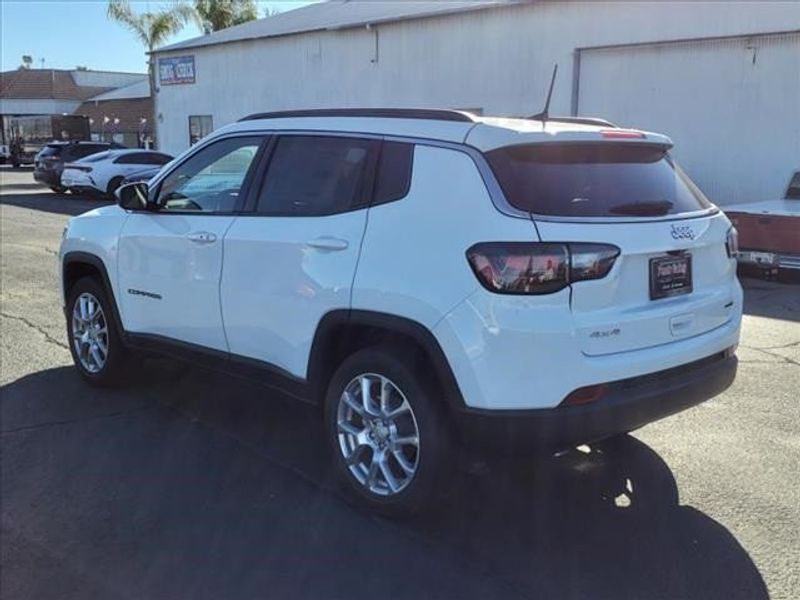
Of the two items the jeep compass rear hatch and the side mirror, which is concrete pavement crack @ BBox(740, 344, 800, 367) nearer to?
the jeep compass rear hatch

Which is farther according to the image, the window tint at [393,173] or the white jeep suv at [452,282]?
the window tint at [393,173]

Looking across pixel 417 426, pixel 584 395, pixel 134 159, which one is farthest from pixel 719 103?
pixel 134 159

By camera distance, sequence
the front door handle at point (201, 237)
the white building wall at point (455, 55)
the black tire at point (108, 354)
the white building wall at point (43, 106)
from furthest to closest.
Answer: the white building wall at point (43, 106) < the white building wall at point (455, 55) < the black tire at point (108, 354) < the front door handle at point (201, 237)

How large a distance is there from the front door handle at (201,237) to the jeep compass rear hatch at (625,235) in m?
1.80

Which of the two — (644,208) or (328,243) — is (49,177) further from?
(644,208)

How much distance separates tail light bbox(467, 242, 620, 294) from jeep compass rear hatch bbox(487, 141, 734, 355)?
2 cm

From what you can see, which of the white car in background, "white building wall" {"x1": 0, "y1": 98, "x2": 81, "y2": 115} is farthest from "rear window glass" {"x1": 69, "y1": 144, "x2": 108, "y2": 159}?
"white building wall" {"x1": 0, "y1": 98, "x2": 81, "y2": 115}

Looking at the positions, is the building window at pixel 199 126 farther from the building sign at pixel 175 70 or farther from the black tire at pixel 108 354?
the black tire at pixel 108 354

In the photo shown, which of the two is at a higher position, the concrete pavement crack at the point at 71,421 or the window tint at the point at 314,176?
the window tint at the point at 314,176

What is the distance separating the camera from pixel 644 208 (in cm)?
367

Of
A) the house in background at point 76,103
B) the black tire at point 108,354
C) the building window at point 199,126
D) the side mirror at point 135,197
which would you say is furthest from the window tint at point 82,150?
the side mirror at point 135,197

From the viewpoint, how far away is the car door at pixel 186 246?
4555 mm

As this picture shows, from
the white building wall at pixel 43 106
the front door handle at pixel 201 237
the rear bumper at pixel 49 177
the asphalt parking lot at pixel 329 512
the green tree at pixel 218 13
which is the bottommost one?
the asphalt parking lot at pixel 329 512

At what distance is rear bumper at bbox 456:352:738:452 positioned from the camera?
10.8 feet
